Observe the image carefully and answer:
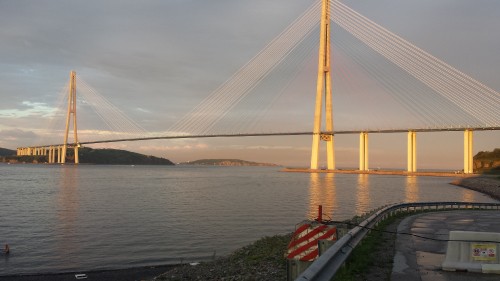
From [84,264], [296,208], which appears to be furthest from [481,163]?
[84,264]

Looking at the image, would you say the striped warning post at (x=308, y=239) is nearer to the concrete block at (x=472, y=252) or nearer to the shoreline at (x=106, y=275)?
the concrete block at (x=472, y=252)

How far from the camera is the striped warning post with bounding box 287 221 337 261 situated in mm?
8797

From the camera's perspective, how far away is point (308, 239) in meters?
8.98

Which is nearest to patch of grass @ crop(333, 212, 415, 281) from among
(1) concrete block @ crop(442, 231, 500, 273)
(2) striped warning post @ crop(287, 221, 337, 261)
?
(2) striped warning post @ crop(287, 221, 337, 261)

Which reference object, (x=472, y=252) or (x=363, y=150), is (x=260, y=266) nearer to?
(x=472, y=252)

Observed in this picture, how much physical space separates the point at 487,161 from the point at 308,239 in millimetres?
144390

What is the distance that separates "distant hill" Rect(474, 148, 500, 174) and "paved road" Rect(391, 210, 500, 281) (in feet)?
397

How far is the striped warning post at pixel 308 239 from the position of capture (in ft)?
28.9

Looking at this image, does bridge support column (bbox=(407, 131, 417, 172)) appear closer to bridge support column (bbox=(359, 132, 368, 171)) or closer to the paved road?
bridge support column (bbox=(359, 132, 368, 171))

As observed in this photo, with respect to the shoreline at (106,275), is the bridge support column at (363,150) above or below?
above

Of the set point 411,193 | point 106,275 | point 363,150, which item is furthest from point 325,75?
point 106,275

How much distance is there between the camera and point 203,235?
70.8 feet

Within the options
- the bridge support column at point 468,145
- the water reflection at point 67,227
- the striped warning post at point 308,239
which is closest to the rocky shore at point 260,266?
the striped warning post at point 308,239

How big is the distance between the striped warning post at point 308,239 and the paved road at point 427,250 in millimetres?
1367
